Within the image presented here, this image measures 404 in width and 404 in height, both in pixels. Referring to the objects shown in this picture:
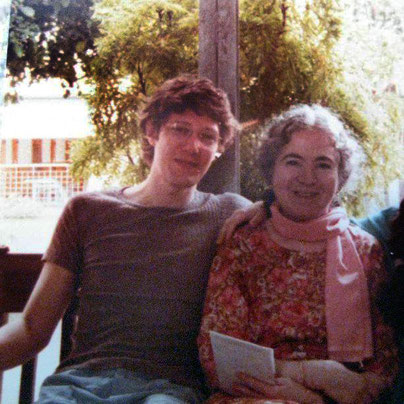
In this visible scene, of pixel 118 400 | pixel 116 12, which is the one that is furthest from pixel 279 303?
pixel 116 12

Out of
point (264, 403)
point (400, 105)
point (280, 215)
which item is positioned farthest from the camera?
point (400, 105)

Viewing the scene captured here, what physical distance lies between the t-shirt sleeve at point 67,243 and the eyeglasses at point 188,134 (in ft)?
1.32

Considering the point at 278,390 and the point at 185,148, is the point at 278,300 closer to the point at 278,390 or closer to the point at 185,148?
the point at 278,390

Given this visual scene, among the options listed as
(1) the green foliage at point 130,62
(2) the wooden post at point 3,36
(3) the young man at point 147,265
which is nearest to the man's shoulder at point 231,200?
(3) the young man at point 147,265

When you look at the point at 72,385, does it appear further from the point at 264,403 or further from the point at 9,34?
the point at 9,34

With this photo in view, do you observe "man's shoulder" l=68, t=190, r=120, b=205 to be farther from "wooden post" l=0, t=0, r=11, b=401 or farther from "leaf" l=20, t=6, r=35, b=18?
"leaf" l=20, t=6, r=35, b=18

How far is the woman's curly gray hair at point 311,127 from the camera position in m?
1.56

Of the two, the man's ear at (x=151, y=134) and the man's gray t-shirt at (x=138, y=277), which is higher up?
the man's ear at (x=151, y=134)

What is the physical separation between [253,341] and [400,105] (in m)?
0.98

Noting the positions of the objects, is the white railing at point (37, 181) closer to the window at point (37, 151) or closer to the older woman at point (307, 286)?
the window at point (37, 151)

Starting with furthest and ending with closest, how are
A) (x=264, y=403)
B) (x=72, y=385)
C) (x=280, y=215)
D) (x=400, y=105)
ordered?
(x=400, y=105) < (x=280, y=215) < (x=72, y=385) < (x=264, y=403)

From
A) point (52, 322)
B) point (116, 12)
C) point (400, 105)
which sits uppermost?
point (116, 12)

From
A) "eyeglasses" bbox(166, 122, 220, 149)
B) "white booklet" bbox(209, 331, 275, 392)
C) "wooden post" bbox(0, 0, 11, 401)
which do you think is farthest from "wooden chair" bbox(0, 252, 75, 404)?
"white booklet" bbox(209, 331, 275, 392)

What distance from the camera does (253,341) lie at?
4.83ft
